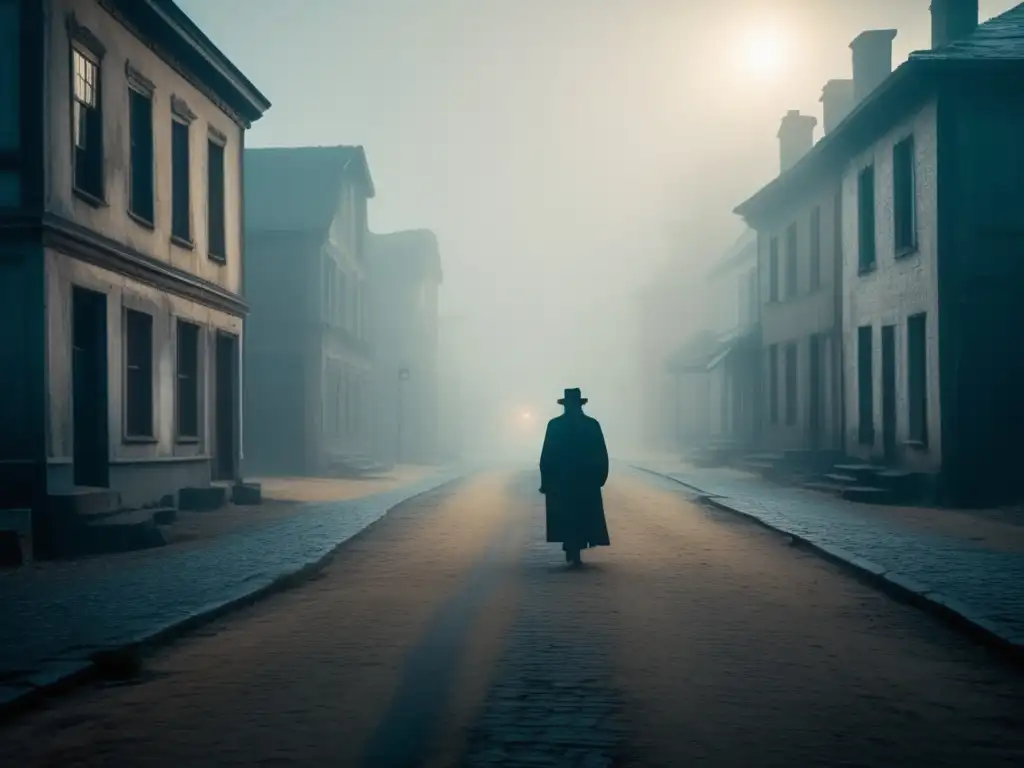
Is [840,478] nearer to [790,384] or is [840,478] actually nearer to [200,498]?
[790,384]

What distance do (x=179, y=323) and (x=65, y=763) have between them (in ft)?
52.8

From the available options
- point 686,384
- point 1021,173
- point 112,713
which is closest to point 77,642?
point 112,713

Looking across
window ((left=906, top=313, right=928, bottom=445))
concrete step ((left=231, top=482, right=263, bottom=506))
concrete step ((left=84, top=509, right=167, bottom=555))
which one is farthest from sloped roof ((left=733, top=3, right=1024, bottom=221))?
concrete step ((left=84, top=509, right=167, bottom=555))

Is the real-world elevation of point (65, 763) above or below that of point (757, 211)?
below

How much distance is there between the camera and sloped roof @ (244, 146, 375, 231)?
35.2m

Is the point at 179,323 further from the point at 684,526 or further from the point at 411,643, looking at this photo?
the point at 411,643

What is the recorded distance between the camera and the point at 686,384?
59.5 m

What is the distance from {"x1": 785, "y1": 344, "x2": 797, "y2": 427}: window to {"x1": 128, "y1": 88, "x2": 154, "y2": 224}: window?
19.2m

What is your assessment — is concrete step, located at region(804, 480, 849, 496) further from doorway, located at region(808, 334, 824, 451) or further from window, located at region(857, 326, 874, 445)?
doorway, located at region(808, 334, 824, 451)

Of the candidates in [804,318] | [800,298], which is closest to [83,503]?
[804,318]

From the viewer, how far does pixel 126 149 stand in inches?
717

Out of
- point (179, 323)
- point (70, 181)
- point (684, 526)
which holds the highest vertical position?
point (70, 181)

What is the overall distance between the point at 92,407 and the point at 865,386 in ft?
52.2

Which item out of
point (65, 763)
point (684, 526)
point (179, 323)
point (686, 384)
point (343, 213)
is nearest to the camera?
point (65, 763)
